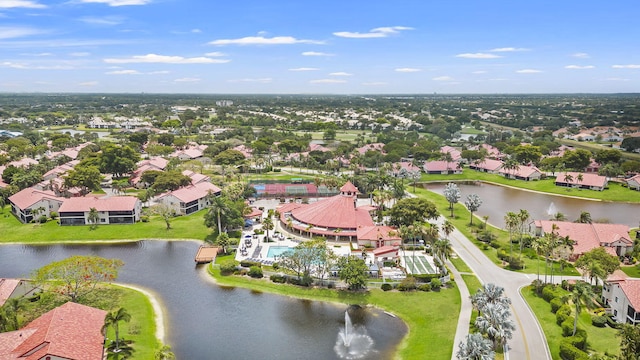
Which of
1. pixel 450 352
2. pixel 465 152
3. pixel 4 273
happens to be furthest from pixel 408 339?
pixel 465 152

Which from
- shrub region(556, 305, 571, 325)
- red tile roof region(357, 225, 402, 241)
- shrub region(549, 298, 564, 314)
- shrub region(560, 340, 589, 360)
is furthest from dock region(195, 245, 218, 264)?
shrub region(560, 340, 589, 360)

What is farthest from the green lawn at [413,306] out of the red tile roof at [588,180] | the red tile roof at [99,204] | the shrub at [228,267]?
the red tile roof at [588,180]

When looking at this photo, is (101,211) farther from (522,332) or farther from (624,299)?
(624,299)

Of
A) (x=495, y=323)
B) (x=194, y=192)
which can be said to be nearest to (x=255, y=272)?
(x=495, y=323)

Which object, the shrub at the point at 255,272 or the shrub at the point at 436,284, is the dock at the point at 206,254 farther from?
the shrub at the point at 436,284

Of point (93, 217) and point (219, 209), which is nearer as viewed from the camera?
point (219, 209)

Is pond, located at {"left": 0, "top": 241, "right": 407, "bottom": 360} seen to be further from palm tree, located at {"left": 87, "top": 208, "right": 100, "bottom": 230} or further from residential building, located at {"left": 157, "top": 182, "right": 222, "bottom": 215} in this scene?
residential building, located at {"left": 157, "top": 182, "right": 222, "bottom": 215}
